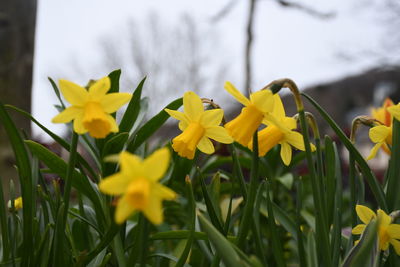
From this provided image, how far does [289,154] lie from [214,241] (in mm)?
248

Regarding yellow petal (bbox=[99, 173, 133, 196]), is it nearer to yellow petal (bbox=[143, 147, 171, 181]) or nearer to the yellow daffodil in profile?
yellow petal (bbox=[143, 147, 171, 181])

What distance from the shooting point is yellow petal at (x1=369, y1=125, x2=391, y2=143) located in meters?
0.64

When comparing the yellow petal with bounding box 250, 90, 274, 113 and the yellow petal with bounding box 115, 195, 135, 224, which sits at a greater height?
the yellow petal with bounding box 250, 90, 274, 113

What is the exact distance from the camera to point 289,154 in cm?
61

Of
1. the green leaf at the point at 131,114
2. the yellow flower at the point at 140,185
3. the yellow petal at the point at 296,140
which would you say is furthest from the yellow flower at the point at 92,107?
the green leaf at the point at 131,114

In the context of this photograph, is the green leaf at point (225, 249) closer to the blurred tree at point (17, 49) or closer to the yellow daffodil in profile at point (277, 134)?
the yellow daffodil in profile at point (277, 134)

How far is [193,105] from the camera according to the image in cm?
53

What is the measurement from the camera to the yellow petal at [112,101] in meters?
0.44

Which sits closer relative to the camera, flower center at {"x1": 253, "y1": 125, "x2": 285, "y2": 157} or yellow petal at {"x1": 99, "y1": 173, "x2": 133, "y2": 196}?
yellow petal at {"x1": 99, "y1": 173, "x2": 133, "y2": 196}

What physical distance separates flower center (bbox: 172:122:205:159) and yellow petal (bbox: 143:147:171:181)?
0.19 m

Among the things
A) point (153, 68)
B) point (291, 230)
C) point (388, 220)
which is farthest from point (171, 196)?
point (153, 68)

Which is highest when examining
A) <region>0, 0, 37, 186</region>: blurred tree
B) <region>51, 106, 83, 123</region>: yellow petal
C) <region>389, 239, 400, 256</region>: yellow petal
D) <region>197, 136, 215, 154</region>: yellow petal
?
<region>0, 0, 37, 186</region>: blurred tree

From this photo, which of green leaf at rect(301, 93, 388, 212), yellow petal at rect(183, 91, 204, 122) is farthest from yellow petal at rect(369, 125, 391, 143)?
yellow petal at rect(183, 91, 204, 122)

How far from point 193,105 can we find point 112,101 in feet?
0.41
